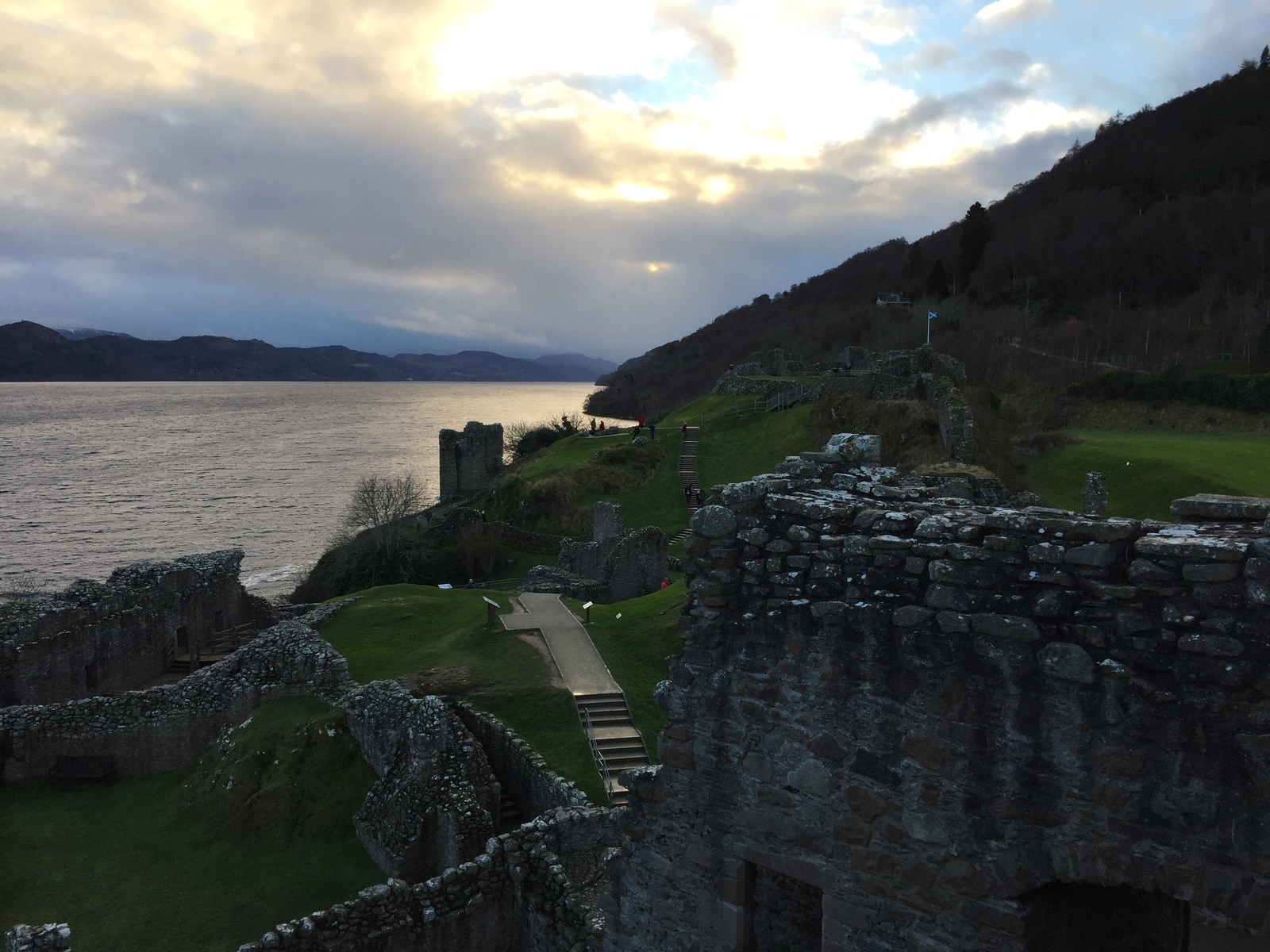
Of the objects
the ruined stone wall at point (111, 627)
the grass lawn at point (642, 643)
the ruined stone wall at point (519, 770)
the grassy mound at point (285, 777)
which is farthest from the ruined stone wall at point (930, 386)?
the ruined stone wall at point (111, 627)

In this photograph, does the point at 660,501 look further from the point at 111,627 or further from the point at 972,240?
the point at 972,240

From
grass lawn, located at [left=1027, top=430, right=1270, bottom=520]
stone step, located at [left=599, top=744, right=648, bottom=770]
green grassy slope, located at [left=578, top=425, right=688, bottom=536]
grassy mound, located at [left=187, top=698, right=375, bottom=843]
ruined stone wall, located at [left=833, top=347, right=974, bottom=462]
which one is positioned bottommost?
grassy mound, located at [left=187, top=698, right=375, bottom=843]

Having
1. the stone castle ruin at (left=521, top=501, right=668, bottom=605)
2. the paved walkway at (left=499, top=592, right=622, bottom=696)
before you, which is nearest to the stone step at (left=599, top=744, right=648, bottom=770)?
the paved walkway at (left=499, top=592, right=622, bottom=696)

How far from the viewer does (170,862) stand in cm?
1495

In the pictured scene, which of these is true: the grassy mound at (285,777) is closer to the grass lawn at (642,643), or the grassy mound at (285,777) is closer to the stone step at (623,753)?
the stone step at (623,753)

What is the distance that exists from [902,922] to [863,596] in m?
2.18

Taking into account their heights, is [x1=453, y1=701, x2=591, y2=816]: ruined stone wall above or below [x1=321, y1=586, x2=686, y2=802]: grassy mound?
below

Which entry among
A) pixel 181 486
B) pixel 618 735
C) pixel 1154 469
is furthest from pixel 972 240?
pixel 618 735

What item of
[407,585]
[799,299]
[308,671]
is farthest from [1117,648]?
[799,299]

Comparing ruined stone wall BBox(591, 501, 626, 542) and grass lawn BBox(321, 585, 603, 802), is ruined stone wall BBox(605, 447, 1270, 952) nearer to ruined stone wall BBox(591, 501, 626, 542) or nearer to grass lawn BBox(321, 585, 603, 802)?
grass lawn BBox(321, 585, 603, 802)

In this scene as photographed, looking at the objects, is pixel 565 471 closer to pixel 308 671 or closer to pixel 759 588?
pixel 308 671

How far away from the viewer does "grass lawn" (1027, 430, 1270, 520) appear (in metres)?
25.2

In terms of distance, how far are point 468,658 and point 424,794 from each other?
519 centimetres

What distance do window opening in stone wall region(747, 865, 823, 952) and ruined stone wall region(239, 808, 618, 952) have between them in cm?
522
